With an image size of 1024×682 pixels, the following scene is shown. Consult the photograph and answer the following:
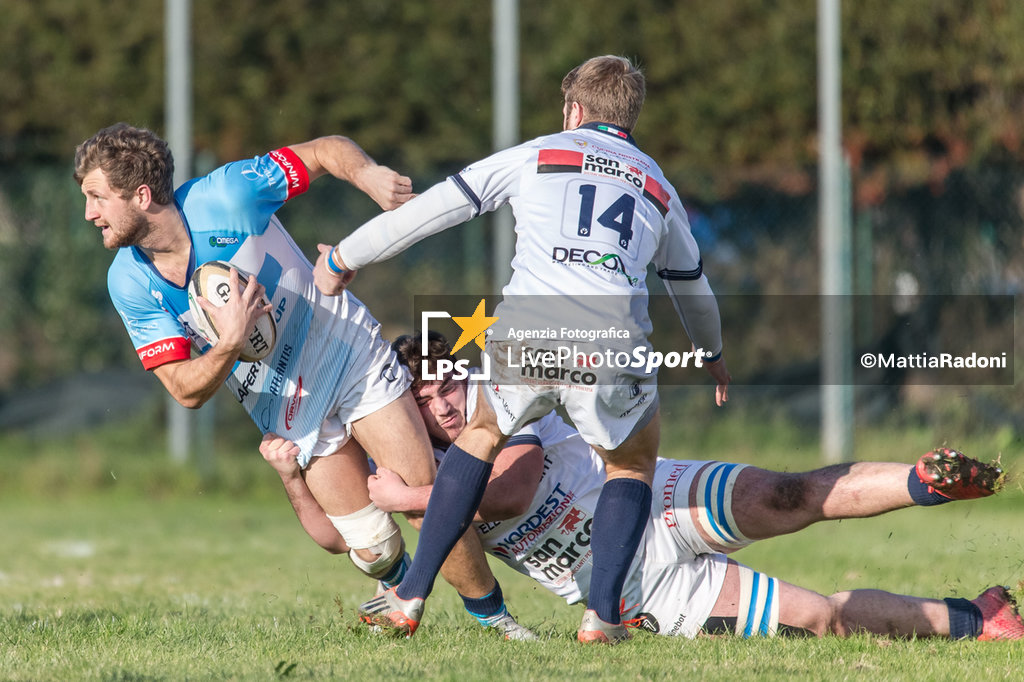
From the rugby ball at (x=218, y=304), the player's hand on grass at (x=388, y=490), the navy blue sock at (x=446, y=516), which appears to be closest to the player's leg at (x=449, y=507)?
the navy blue sock at (x=446, y=516)

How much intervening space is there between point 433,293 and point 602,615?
8119mm

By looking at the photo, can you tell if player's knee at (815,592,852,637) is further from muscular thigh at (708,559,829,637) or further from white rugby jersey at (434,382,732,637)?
white rugby jersey at (434,382,732,637)

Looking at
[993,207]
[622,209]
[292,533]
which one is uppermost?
[993,207]

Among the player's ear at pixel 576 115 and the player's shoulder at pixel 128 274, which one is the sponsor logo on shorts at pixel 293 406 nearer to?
the player's shoulder at pixel 128 274

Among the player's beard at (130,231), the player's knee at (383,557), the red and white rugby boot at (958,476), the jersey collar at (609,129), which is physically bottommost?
the player's knee at (383,557)

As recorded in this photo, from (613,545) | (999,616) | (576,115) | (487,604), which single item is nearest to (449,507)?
(613,545)

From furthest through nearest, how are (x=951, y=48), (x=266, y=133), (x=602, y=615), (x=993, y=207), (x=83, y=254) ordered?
(x=266, y=133), (x=951, y=48), (x=83, y=254), (x=993, y=207), (x=602, y=615)

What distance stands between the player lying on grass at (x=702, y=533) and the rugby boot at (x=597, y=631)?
1.10 feet

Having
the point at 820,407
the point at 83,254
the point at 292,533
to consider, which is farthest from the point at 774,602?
the point at 83,254

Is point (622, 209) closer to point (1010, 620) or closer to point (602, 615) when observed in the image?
point (602, 615)

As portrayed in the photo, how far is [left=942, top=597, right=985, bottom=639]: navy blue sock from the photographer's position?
198 inches

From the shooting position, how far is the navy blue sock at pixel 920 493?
15.1ft

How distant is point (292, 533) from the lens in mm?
10320

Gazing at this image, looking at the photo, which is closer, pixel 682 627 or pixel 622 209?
pixel 622 209
